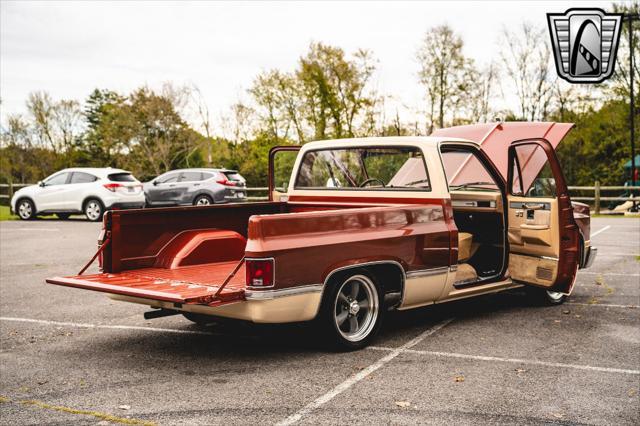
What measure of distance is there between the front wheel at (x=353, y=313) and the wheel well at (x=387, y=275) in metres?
0.06

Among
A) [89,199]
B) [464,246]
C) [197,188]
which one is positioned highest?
[197,188]

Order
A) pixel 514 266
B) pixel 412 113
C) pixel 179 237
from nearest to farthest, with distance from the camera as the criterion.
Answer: pixel 179 237
pixel 514 266
pixel 412 113

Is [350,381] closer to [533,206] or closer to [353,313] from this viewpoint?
[353,313]

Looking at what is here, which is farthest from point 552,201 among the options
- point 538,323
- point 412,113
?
point 412,113

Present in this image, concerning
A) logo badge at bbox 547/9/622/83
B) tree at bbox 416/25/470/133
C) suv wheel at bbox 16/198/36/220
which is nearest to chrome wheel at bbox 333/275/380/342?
logo badge at bbox 547/9/622/83

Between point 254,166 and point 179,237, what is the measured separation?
128 ft

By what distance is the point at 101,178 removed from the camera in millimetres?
21922

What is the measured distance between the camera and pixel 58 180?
22.6 m

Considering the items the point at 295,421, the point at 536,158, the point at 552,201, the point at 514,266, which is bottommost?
the point at 295,421

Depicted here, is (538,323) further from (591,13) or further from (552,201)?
(591,13)

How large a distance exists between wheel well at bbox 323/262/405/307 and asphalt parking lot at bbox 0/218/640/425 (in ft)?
1.43

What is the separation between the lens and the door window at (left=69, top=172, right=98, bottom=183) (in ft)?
72.1

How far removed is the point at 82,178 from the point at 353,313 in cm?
1813

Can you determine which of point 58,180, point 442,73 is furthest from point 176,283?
point 442,73
